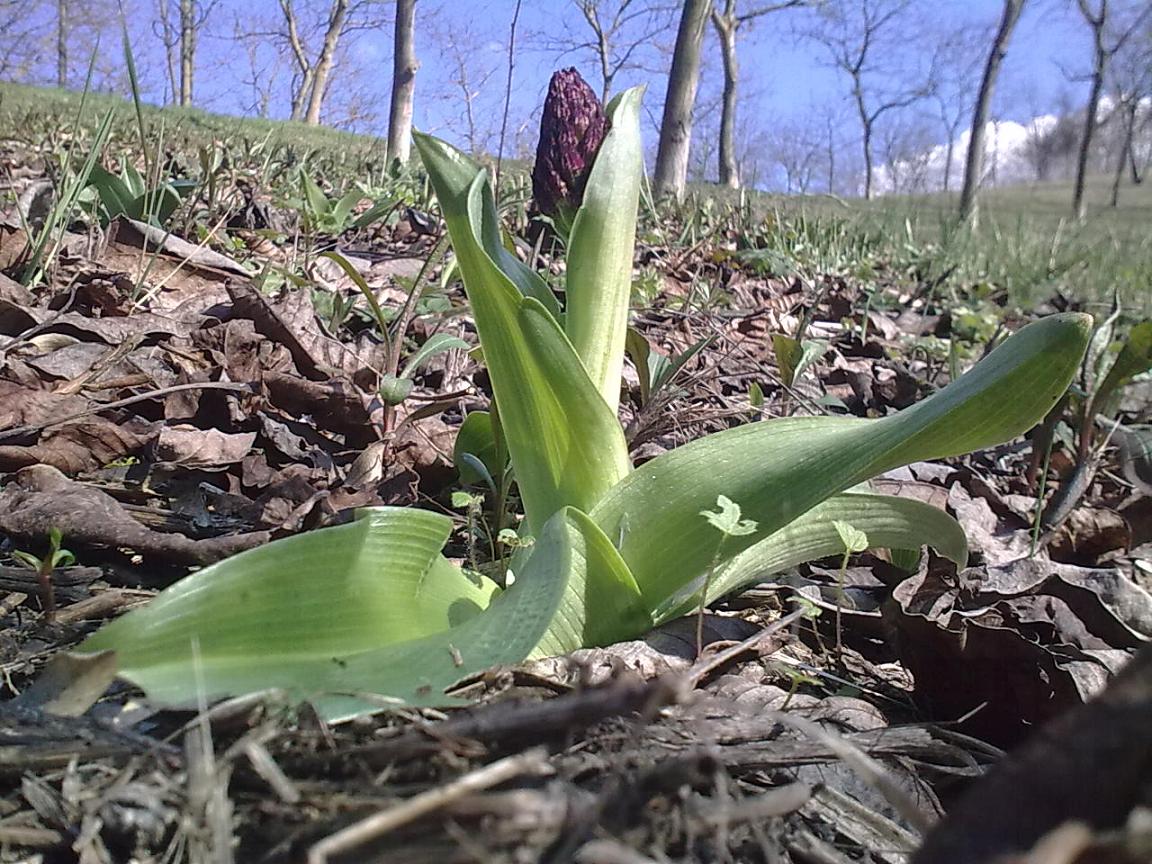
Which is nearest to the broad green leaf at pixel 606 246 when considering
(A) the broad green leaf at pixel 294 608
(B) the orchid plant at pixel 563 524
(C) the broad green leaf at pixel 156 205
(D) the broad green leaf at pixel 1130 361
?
(B) the orchid plant at pixel 563 524

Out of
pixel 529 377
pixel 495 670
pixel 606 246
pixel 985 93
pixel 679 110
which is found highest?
pixel 985 93

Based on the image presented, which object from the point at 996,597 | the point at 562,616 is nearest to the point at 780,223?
the point at 996,597

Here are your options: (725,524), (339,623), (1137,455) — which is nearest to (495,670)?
(339,623)

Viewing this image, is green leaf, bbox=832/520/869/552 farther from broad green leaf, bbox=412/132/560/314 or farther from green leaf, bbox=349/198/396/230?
green leaf, bbox=349/198/396/230

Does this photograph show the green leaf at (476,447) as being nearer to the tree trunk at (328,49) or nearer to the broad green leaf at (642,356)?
the broad green leaf at (642,356)

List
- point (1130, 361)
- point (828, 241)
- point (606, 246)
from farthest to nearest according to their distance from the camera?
point (828, 241) < point (1130, 361) < point (606, 246)

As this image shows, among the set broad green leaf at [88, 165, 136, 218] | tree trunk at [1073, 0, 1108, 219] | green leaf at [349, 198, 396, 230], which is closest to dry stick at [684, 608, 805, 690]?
broad green leaf at [88, 165, 136, 218]

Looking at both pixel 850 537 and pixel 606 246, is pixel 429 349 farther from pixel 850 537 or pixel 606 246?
pixel 850 537

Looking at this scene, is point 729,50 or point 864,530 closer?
point 864,530
